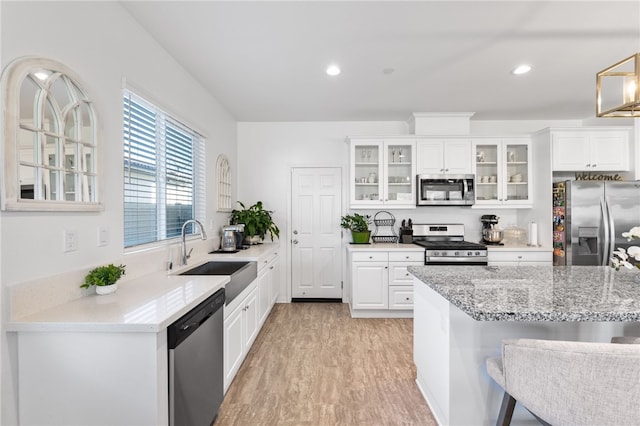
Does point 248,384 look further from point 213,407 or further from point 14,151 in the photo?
point 14,151

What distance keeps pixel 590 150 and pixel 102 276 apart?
521cm

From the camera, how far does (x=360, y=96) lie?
11.7ft

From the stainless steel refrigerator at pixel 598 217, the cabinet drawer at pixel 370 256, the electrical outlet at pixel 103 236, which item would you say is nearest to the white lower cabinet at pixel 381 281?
the cabinet drawer at pixel 370 256

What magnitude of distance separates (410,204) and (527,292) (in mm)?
2766

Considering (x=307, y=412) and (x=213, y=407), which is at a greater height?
(x=213, y=407)

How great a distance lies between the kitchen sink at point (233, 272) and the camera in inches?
91.3

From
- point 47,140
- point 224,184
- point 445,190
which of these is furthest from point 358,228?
point 47,140

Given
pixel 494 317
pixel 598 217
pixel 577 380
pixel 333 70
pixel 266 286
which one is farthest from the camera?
pixel 266 286

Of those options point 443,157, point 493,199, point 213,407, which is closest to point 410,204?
point 443,157

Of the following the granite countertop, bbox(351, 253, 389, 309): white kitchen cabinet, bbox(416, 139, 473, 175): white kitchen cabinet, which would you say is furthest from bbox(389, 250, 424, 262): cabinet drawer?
the granite countertop

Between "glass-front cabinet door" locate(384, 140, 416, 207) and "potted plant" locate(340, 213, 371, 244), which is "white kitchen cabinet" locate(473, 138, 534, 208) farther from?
"potted plant" locate(340, 213, 371, 244)

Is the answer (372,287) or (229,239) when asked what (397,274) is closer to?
(372,287)

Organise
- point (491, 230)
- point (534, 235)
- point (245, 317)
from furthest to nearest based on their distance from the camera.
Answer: point (491, 230) → point (534, 235) → point (245, 317)

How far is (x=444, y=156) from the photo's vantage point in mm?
4184
